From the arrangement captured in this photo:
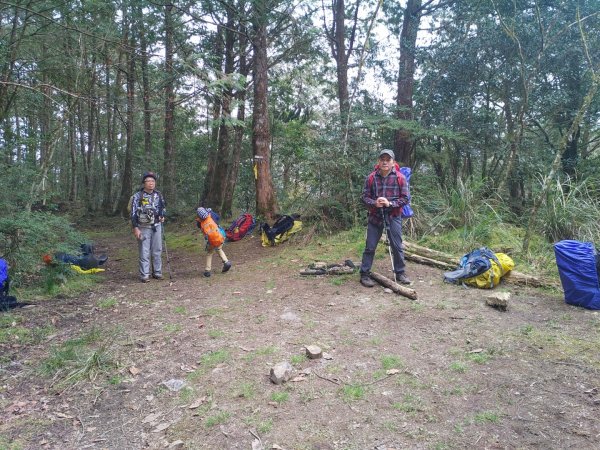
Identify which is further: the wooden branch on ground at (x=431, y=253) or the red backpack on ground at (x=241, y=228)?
the red backpack on ground at (x=241, y=228)

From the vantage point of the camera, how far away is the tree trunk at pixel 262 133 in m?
9.50

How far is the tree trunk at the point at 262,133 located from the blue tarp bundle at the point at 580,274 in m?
6.54

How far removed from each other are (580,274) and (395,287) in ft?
7.24

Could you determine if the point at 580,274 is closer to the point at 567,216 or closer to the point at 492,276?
the point at 492,276

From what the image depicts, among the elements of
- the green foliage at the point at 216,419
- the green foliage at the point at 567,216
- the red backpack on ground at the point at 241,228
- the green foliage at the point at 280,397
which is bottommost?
the green foliage at the point at 216,419

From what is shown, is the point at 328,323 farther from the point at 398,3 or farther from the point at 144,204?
the point at 398,3

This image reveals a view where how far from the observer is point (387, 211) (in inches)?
225

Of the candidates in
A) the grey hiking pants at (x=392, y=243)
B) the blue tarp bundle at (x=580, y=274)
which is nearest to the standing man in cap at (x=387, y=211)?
the grey hiking pants at (x=392, y=243)

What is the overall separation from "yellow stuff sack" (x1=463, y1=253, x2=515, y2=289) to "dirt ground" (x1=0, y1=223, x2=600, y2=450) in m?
0.21

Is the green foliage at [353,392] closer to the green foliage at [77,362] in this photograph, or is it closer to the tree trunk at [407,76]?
the green foliage at [77,362]

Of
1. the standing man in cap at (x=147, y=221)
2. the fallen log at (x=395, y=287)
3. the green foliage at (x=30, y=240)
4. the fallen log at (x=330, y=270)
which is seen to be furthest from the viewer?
the standing man in cap at (x=147, y=221)

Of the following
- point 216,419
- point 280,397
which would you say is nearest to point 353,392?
point 280,397

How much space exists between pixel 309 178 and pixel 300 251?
2.50 metres

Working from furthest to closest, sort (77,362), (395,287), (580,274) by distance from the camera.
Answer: (395,287) → (580,274) → (77,362)
